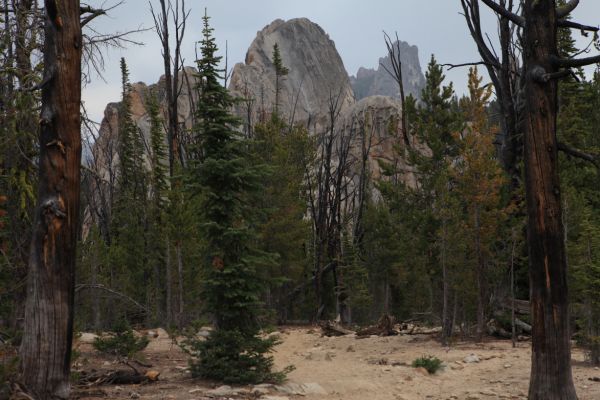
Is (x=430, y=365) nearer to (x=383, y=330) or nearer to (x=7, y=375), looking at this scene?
(x=383, y=330)

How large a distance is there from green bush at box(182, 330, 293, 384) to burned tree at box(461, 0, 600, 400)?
467cm

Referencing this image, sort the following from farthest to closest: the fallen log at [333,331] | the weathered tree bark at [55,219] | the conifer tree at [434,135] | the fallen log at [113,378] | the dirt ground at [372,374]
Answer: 1. the fallen log at [333,331]
2. the conifer tree at [434,135]
3. the dirt ground at [372,374]
4. the fallen log at [113,378]
5. the weathered tree bark at [55,219]

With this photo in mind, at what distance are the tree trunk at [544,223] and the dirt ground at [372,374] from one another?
8.14 feet

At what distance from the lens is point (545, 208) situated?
691 centimetres

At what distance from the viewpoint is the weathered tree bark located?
582 cm

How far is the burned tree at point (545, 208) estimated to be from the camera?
269 inches

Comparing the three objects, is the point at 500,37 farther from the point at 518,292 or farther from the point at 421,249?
the point at 518,292

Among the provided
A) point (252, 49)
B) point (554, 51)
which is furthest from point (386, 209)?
point (252, 49)

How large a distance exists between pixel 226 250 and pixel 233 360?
6.68ft

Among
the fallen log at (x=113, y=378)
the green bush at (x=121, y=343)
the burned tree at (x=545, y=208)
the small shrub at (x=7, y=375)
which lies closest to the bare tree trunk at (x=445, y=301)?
the burned tree at (x=545, y=208)

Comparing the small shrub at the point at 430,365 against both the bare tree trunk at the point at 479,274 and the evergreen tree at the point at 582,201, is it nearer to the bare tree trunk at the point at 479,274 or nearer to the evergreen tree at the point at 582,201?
the evergreen tree at the point at 582,201

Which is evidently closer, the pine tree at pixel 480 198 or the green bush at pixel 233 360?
the green bush at pixel 233 360

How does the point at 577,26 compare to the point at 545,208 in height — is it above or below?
above

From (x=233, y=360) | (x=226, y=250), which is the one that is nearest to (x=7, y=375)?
(x=233, y=360)
